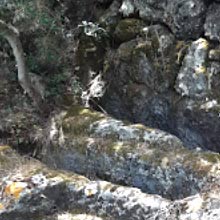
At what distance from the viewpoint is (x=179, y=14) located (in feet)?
19.2

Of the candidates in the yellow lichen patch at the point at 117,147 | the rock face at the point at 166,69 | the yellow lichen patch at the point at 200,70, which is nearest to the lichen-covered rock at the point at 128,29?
the rock face at the point at 166,69

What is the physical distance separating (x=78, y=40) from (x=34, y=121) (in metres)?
1.57

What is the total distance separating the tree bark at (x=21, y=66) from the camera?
5.79 m

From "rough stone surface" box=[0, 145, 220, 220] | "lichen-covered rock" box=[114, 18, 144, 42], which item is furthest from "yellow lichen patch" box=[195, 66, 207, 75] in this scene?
"rough stone surface" box=[0, 145, 220, 220]

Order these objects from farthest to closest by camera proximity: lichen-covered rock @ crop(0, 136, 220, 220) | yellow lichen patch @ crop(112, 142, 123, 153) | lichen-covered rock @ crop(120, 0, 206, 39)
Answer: lichen-covered rock @ crop(120, 0, 206, 39) < yellow lichen patch @ crop(112, 142, 123, 153) < lichen-covered rock @ crop(0, 136, 220, 220)

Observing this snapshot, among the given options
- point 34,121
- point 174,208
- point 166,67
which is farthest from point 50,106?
point 174,208

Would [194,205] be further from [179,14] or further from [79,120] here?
[179,14]

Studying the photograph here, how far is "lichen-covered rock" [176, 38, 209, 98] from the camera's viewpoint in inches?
217

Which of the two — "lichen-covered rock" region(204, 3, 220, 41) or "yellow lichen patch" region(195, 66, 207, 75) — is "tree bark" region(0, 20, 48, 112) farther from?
"lichen-covered rock" region(204, 3, 220, 41)

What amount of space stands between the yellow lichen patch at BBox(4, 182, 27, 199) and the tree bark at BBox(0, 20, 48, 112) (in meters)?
1.73

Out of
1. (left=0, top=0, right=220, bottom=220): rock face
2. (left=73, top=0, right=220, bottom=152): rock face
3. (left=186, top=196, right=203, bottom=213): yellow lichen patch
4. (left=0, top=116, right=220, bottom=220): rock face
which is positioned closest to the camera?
(left=186, top=196, right=203, bottom=213): yellow lichen patch

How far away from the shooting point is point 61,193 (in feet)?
14.7

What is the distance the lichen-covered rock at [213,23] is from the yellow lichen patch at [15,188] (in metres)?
2.98

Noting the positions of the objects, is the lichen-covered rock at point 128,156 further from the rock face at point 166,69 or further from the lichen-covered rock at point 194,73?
the lichen-covered rock at point 194,73
